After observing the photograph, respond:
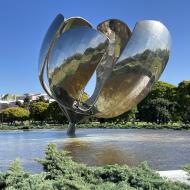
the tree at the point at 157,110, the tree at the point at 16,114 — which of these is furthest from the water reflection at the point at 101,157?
the tree at the point at 16,114

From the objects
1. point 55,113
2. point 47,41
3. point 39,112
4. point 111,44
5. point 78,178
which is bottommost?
point 78,178

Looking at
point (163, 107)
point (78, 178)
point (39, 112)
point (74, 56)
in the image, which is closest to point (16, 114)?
point (39, 112)

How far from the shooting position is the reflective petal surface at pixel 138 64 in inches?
677

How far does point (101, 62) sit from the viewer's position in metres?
18.8

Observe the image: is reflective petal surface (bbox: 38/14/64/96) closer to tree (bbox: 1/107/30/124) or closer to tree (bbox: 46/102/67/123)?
tree (bbox: 46/102/67/123)

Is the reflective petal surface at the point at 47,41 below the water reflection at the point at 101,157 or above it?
above

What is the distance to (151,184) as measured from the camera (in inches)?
237

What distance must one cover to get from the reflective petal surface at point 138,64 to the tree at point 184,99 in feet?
102

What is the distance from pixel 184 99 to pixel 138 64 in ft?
107

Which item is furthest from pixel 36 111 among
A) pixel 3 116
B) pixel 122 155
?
pixel 122 155

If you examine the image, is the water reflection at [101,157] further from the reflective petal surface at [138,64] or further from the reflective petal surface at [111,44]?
the reflective petal surface at [111,44]

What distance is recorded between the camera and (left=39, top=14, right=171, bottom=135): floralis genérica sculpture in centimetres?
1708

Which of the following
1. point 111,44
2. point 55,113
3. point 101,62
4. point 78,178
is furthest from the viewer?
point 55,113

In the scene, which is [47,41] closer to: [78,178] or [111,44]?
[111,44]
